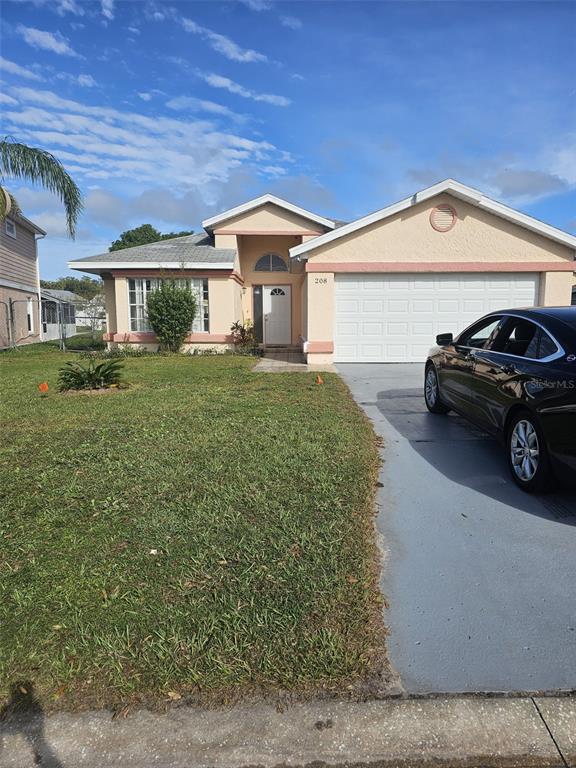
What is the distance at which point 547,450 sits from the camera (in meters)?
4.18

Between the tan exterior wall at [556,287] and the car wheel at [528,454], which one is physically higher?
the tan exterior wall at [556,287]

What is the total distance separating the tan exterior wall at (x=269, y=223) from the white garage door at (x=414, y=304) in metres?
5.36

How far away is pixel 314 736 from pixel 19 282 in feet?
77.9

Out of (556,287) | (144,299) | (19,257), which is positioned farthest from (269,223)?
(19,257)

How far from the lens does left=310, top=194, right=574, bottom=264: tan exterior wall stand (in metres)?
13.1

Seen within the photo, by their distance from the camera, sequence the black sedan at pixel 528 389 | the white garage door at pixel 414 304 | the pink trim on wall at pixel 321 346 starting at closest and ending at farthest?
1. the black sedan at pixel 528 389
2. the white garage door at pixel 414 304
3. the pink trim on wall at pixel 321 346

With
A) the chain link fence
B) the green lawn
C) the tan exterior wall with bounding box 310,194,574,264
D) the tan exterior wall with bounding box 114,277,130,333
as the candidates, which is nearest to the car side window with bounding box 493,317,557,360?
the green lawn

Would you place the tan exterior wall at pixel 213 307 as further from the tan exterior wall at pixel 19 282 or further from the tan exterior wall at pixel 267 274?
the tan exterior wall at pixel 19 282

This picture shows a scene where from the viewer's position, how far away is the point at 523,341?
200 inches

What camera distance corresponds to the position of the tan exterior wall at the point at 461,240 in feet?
42.9

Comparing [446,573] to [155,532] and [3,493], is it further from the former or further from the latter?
[3,493]

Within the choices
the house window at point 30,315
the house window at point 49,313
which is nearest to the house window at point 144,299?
the house window at point 30,315

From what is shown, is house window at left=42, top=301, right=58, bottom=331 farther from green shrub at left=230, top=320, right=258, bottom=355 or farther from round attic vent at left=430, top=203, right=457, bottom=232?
round attic vent at left=430, top=203, right=457, bottom=232

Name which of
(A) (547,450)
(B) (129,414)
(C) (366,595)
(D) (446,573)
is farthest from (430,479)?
(B) (129,414)
